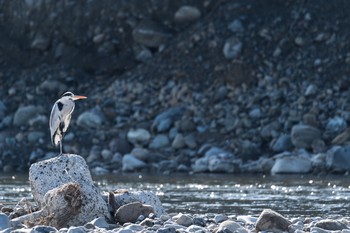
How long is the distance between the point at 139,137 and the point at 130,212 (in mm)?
14203

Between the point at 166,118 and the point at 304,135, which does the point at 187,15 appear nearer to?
the point at 166,118

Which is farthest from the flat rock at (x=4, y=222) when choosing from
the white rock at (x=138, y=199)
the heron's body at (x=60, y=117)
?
the heron's body at (x=60, y=117)

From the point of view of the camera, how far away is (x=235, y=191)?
2139 centimetres

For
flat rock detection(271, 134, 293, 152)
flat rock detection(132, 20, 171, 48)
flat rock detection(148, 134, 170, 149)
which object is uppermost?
flat rock detection(132, 20, 171, 48)

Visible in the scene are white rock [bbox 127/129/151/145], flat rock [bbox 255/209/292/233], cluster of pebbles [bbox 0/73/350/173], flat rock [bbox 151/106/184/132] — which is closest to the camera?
flat rock [bbox 255/209/292/233]

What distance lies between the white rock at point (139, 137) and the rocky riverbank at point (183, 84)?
4 cm

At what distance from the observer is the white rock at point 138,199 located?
14539 mm

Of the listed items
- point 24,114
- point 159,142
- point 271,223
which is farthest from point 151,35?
point 271,223

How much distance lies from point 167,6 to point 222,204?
14002 mm

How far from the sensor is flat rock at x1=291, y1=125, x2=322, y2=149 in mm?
26094

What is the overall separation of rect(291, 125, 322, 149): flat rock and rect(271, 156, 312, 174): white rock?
111 centimetres

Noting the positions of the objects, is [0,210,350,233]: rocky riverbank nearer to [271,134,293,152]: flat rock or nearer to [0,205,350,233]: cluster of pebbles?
[0,205,350,233]: cluster of pebbles

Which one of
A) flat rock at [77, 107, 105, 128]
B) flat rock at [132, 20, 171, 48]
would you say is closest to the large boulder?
flat rock at [77, 107, 105, 128]

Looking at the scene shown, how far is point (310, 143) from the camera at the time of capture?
1028 inches
